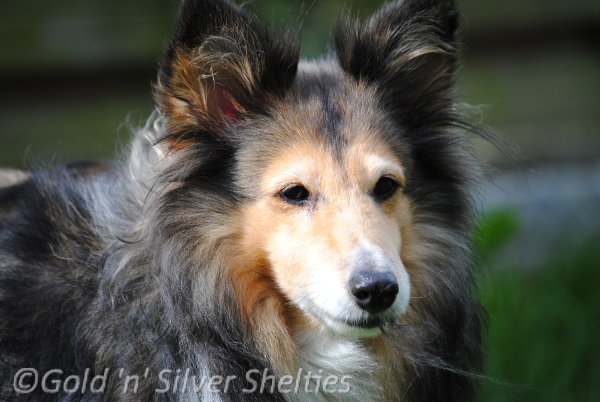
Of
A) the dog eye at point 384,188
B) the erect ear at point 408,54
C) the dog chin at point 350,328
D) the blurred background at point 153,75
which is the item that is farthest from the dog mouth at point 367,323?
the blurred background at point 153,75

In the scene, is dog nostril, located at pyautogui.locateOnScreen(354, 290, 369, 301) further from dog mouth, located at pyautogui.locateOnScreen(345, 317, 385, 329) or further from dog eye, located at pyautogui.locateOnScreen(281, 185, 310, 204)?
dog eye, located at pyautogui.locateOnScreen(281, 185, 310, 204)

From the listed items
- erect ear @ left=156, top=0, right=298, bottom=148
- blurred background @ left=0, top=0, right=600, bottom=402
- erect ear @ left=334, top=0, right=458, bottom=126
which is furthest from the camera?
blurred background @ left=0, top=0, right=600, bottom=402

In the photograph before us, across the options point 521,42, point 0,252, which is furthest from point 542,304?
point 521,42

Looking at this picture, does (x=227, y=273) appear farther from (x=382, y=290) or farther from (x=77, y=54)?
(x=77, y=54)

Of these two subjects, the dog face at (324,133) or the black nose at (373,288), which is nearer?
the black nose at (373,288)

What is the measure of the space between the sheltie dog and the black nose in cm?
1

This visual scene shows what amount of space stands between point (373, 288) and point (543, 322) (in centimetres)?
272

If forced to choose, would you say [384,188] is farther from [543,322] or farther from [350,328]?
[543,322]

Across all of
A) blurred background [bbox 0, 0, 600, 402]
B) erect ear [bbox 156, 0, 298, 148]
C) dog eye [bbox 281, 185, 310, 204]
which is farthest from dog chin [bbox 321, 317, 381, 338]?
blurred background [bbox 0, 0, 600, 402]

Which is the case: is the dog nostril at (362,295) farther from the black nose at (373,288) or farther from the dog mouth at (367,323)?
the dog mouth at (367,323)

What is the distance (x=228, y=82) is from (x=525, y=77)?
594 cm

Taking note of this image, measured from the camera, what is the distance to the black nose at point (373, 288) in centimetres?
300

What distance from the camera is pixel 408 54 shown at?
3.58 metres

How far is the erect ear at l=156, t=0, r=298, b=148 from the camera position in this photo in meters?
3.25
